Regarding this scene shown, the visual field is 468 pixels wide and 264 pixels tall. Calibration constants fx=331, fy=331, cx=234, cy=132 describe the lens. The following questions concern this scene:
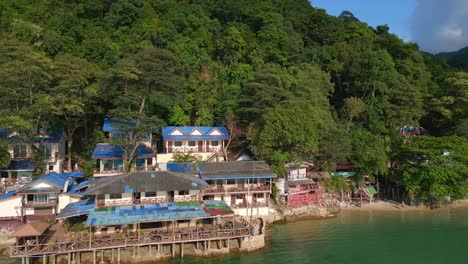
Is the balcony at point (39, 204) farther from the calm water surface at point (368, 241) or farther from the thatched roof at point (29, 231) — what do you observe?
the thatched roof at point (29, 231)

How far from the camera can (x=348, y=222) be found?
40.4 m

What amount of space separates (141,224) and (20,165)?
18.9 metres

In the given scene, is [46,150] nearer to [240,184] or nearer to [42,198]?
[42,198]

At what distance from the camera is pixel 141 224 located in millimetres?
31109

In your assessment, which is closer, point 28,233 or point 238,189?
point 28,233

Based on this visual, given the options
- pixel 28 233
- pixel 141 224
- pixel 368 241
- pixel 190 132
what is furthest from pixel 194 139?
pixel 368 241

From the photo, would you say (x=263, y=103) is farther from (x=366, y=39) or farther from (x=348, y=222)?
(x=366, y=39)

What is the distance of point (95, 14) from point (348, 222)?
2473 inches

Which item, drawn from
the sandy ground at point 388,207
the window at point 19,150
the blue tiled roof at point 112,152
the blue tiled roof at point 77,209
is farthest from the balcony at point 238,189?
the window at point 19,150

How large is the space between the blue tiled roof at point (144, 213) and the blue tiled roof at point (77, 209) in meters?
1.19

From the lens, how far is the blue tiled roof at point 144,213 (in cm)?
2817

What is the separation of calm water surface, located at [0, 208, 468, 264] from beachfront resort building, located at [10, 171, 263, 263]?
206 cm

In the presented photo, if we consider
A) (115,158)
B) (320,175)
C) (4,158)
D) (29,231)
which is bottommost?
(29,231)

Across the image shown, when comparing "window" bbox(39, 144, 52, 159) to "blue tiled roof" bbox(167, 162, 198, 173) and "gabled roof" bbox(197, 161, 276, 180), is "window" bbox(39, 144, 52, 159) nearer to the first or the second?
"blue tiled roof" bbox(167, 162, 198, 173)
